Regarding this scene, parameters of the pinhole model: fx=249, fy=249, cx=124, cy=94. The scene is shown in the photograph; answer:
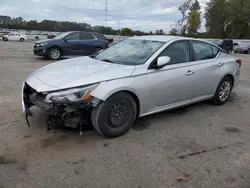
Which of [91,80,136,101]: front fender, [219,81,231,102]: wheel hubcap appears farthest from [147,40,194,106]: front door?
[219,81,231,102]: wheel hubcap

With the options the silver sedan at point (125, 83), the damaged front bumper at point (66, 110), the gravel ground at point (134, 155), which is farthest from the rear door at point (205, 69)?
the damaged front bumper at point (66, 110)

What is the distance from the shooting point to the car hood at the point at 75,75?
10.9 ft

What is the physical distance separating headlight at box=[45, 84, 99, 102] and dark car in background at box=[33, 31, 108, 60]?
8.93 meters

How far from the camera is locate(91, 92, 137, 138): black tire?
3.39 m

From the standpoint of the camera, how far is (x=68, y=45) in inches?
494

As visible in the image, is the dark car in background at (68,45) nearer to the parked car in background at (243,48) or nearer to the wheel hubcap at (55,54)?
the wheel hubcap at (55,54)

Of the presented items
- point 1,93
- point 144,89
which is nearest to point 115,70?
point 144,89

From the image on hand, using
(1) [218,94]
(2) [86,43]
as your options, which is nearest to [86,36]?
(2) [86,43]

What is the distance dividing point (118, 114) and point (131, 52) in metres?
1.25

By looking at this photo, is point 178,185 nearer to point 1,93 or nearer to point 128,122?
point 128,122

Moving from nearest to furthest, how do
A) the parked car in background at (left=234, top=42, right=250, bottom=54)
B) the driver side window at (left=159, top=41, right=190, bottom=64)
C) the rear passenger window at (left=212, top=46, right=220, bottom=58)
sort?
1. the driver side window at (left=159, top=41, right=190, bottom=64)
2. the rear passenger window at (left=212, top=46, right=220, bottom=58)
3. the parked car in background at (left=234, top=42, right=250, bottom=54)

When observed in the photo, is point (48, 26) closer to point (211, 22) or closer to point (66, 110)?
point (211, 22)

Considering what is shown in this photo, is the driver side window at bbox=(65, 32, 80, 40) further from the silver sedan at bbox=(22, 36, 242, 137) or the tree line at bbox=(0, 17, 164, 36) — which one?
the tree line at bbox=(0, 17, 164, 36)

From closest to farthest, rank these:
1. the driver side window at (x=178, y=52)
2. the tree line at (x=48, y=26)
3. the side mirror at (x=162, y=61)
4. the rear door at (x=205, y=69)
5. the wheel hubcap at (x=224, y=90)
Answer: the side mirror at (x=162, y=61) → the driver side window at (x=178, y=52) → the rear door at (x=205, y=69) → the wheel hubcap at (x=224, y=90) → the tree line at (x=48, y=26)
